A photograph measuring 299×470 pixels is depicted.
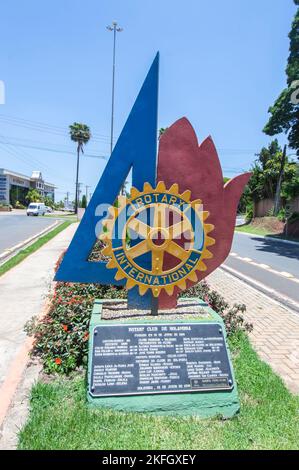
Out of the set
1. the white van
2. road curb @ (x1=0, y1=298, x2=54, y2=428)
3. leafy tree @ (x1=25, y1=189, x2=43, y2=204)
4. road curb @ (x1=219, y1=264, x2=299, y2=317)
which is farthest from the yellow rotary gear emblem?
leafy tree @ (x1=25, y1=189, x2=43, y2=204)

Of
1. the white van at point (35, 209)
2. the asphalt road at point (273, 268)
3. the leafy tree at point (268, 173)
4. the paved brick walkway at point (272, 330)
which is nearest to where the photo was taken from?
the paved brick walkway at point (272, 330)

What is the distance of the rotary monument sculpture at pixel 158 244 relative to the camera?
11.9 ft

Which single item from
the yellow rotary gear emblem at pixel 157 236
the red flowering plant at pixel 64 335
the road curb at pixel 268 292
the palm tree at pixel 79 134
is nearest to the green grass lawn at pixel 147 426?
the red flowering plant at pixel 64 335

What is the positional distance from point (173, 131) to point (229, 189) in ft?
3.32

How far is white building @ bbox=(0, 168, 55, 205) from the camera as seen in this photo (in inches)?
2322

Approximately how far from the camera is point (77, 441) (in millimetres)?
2871

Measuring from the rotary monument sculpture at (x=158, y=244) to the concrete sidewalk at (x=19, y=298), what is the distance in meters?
1.38

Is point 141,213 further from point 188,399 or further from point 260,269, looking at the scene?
point 260,269

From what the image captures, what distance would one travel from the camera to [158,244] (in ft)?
14.3

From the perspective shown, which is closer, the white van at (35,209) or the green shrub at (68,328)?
the green shrub at (68,328)

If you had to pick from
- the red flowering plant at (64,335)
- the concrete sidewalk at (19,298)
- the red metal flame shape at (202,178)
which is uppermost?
the red metal flame shape at (202,178)

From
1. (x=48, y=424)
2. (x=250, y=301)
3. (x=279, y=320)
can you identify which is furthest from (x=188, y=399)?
(x=250, y=301)

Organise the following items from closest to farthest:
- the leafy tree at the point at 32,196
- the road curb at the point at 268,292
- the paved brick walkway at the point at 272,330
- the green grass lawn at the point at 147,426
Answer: the green grass lawn at the point at 147,426 → the paved brick walkway at the point at 272,330 → the road curb at the point at 268,292 → the leafy tree at the point at 32,196

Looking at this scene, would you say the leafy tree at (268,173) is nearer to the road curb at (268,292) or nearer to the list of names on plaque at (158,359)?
the road curb at (268,292)
